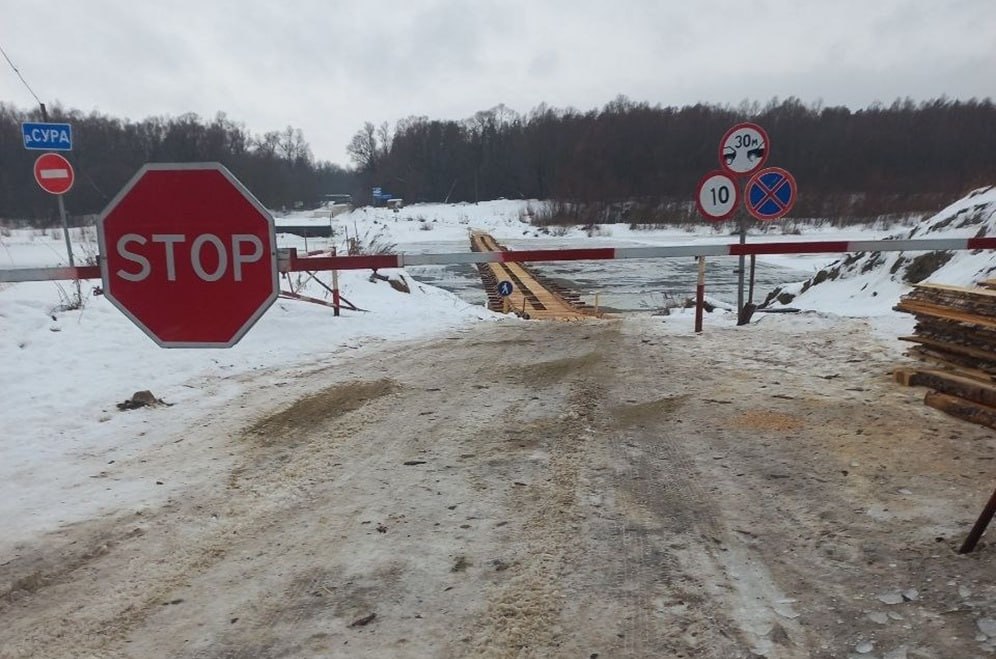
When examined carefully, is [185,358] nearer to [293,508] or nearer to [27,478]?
[27,478]

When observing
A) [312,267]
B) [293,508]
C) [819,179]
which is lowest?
[293,508]

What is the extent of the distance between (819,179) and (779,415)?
109658 millimetres

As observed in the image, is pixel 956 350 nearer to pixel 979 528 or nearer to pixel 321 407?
pixel 979 528

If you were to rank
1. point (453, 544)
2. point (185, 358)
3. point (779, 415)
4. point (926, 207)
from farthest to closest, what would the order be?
point (926, 207), point (185, 358), point (779, 415), point (453, 544)

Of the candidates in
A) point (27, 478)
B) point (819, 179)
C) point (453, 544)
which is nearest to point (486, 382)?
point (453, 544)

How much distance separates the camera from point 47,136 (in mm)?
9617

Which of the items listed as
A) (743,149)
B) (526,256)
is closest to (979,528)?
(526,256)

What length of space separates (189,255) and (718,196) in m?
7.23

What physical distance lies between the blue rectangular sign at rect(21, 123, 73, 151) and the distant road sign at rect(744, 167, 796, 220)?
33.2 feet

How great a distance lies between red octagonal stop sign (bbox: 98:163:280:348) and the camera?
3.16m

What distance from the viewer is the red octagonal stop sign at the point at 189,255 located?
10.4 feet

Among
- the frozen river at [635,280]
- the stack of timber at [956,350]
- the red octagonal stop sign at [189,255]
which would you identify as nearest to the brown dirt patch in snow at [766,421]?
the stack of timber at [956,350]

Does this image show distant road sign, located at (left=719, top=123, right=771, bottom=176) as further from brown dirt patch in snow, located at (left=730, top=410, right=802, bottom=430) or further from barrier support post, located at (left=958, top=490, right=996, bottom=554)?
barrier support post, located at (left=958, top=490, right=996, bottom=554)

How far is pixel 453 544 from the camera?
3074 millimetres
